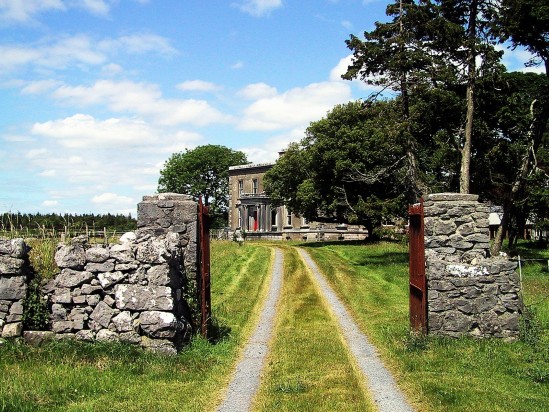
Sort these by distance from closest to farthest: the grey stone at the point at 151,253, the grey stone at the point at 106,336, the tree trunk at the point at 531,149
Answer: the grey stone at the point at 106,336 → the grey stone at the point at 151,253 → the tree trunk at the point at 531,149

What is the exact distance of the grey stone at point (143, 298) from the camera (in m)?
10.1

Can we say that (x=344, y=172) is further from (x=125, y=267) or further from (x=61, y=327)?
(x=61, y=327)

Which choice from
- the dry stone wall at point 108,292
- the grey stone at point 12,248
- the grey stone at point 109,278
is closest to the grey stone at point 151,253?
the dry stone wall at point 108,292

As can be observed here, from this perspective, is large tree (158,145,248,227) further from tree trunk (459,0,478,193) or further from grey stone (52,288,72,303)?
grey stone (52,288,72,303)

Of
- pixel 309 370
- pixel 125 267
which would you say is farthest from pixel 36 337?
pixel 309 370

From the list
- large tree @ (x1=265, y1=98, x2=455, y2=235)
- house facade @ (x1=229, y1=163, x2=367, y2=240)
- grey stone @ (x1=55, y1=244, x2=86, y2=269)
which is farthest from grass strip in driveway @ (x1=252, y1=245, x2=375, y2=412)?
house facade @ (x1=229, y1=163, x2=367, y2=240)

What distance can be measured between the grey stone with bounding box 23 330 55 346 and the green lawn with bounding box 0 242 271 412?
193 mm

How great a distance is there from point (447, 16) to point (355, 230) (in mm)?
32699

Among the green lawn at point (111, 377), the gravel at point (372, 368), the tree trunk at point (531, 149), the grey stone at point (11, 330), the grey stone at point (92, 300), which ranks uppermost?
the tree trunk at point (531, 149)

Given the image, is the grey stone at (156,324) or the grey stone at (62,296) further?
the grey stone at (62,296)

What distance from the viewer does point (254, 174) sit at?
249ft

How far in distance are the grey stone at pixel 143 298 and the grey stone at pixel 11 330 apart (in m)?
1.62

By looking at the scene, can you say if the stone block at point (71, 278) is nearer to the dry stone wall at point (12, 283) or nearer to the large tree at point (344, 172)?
the dry stone wall at point (12, 283)

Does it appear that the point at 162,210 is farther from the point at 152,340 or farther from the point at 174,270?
the point at 152,340
